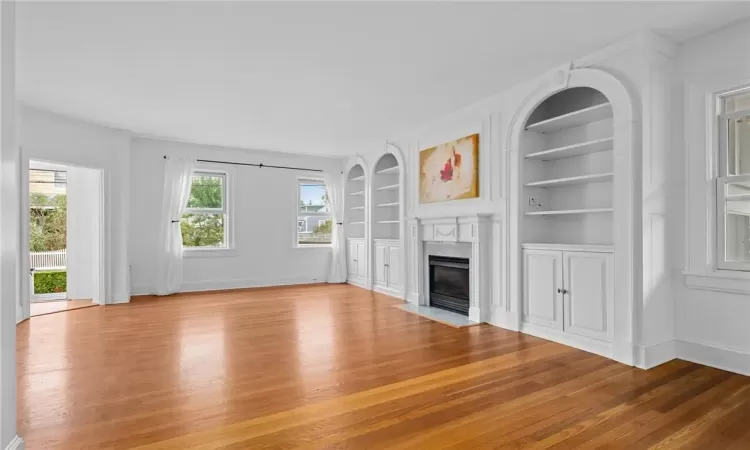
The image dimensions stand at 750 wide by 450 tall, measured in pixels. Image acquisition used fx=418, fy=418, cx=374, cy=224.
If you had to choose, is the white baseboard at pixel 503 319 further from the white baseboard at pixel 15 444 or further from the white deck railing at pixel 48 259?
the white deck railing at pixel 48 259

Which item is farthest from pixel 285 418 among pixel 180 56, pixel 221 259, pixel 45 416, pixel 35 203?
pixel 35 203

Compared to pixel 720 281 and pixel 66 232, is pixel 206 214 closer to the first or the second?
pixel 66 232

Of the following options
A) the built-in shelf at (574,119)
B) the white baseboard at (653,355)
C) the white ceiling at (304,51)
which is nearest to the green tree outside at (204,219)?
the white ceiling at (304,51)

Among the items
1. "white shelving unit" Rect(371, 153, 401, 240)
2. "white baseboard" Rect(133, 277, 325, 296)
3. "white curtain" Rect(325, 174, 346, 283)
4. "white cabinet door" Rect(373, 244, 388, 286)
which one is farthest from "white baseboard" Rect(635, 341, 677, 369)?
"white baseboard" Rect(133, 277, 325, 296)

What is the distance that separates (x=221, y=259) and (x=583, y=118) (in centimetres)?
621

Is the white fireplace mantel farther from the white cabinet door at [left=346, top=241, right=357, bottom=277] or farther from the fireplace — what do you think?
the white cabinet door at [left=346, top=241, right=357, bottom=277]

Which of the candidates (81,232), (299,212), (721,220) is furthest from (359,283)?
(721,220)

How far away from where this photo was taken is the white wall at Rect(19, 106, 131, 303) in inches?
221

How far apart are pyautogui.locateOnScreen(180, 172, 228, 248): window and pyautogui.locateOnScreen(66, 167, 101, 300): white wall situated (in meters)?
1.38

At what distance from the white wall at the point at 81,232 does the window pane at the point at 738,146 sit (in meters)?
7.71

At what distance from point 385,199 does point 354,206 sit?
1.17 metres

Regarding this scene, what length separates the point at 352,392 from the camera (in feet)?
9.23

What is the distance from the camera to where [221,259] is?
7609mm

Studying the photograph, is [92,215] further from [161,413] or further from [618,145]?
[618,145]
